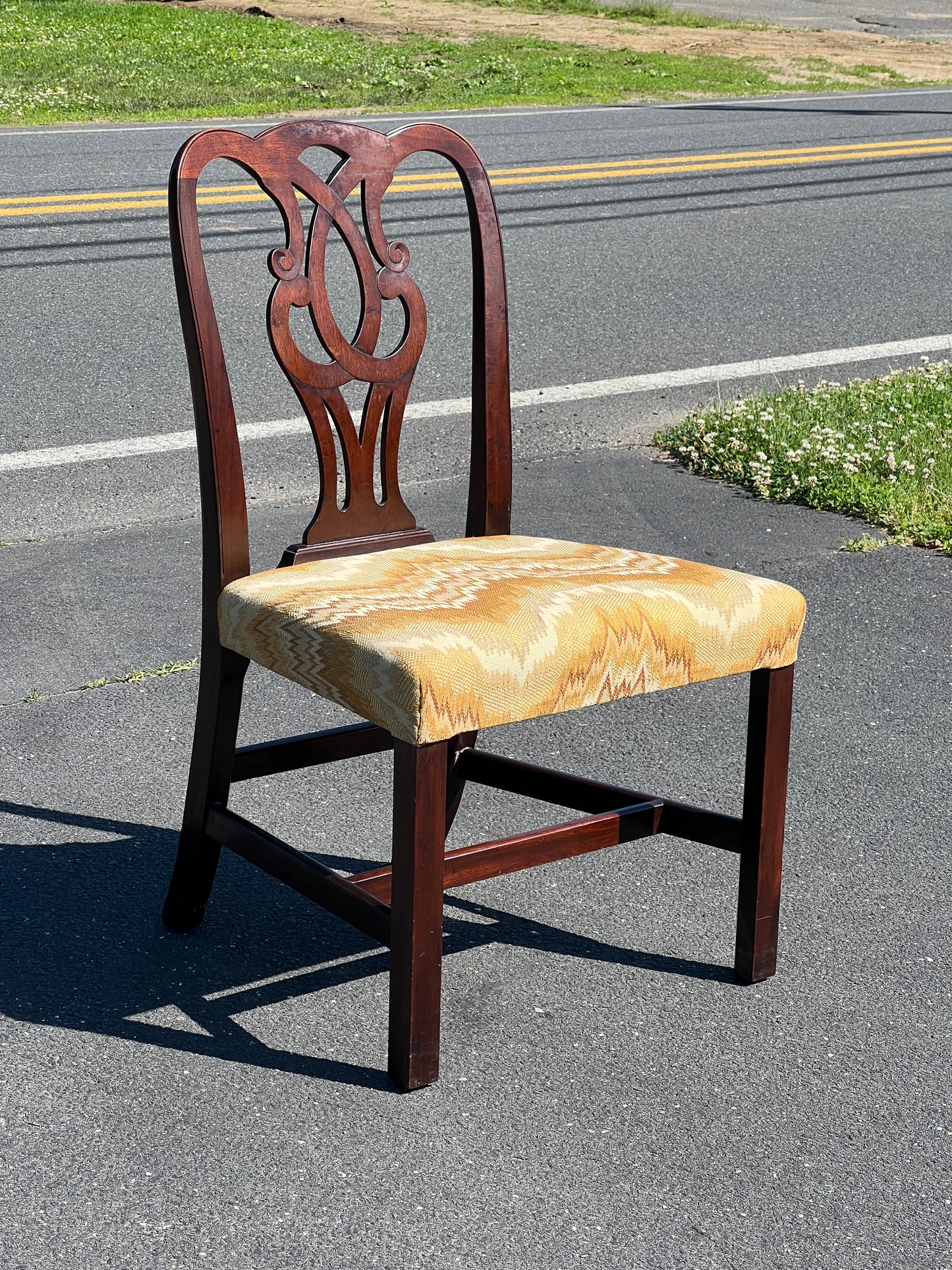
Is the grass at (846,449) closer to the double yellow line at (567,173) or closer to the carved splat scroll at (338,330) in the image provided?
the carved splat scroll at (338,330)

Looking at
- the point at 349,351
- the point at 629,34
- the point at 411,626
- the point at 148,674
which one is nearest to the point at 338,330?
the point at 349,351

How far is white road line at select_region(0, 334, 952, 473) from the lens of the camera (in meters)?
4.61

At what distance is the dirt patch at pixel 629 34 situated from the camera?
1783 centimetres

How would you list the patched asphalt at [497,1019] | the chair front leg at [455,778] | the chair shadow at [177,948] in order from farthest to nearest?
1. the chair front leg at [455,778]
2. the chair shadow at [177,948]
3. the patched asphalt at [497,1019]

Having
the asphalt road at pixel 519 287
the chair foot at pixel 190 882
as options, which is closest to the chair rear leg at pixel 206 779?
the chair foot at pixel 190 882

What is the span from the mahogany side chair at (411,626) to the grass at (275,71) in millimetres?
9364

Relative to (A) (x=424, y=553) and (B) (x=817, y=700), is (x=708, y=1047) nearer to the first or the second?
(A) (x=424, y=553)

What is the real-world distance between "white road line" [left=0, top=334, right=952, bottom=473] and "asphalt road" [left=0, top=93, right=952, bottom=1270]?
3.7 inches

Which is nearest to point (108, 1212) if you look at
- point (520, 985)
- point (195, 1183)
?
point (195, 1183)

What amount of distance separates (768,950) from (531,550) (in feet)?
2.42

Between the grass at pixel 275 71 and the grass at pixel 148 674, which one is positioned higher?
the grass at pixel 275 71

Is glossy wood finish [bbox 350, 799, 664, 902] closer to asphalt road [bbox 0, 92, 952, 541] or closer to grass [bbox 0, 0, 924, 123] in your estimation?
asphalt road [bbox 0, 92, 952, 541]

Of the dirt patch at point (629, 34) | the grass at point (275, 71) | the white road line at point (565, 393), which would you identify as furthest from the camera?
the dirt patch at point (629, 34)

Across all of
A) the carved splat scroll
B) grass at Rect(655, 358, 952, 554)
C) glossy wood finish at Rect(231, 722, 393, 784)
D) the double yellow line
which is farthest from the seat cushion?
the double yellow line
